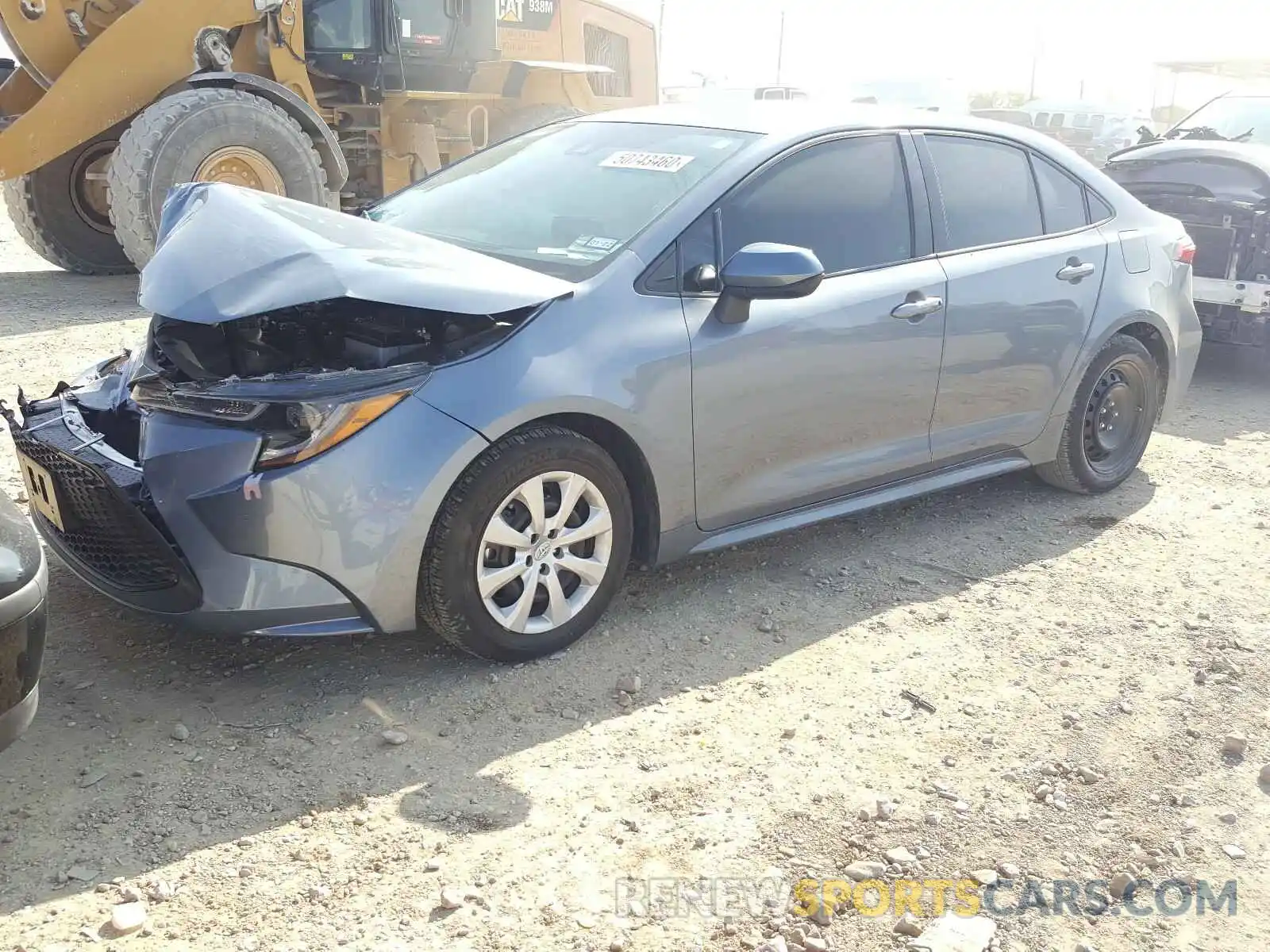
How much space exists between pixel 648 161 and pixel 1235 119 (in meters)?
6.87

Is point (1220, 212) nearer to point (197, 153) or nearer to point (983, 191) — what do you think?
point (983, 191)

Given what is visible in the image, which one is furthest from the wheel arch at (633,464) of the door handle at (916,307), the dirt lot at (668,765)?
the door handle at (916,307)

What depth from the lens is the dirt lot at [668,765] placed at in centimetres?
251

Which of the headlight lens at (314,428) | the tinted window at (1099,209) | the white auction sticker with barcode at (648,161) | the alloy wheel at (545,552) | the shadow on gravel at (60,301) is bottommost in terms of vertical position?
the shadow on gravel at (60,301)

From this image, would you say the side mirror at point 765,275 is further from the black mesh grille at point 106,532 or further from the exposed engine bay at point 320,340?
the black mesh grille at point 106,532

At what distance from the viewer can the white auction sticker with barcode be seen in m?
3.92

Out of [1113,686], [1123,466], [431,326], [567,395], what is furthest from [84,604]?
[1123,466]

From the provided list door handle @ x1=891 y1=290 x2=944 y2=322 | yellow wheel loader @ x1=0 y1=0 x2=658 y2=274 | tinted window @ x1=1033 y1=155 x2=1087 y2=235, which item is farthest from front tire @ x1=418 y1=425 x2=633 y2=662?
yellow wheel loader @ x1=0 y1=0 x2=658 y2=274

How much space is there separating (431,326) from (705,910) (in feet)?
5.77

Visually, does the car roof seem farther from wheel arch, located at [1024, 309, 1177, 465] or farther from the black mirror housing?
wheel arch, located at [1024, 309, 1177, 465]

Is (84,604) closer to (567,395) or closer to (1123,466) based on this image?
(567,395)

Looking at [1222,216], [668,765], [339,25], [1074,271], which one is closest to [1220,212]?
[1222,216]

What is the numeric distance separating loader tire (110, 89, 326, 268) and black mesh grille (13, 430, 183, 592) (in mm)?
5190

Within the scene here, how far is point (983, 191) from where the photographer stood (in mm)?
4516
